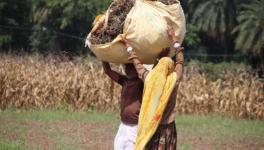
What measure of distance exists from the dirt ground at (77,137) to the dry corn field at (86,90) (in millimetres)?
2985

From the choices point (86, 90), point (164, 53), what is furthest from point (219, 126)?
point (164, 53)

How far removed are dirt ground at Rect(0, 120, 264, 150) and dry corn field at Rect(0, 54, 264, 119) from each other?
2.99 meters

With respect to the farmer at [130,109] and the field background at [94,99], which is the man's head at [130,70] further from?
the field background at [94,99]

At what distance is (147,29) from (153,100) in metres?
0.65

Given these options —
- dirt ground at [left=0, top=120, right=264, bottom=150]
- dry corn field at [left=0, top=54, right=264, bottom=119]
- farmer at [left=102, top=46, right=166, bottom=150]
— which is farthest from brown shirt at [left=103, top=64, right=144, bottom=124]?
dry corn field at [left=0, top=54, right=264, bottom=119]

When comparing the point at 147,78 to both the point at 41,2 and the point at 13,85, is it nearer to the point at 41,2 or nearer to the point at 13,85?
the point at 13,85

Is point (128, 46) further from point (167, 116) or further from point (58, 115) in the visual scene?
point (58, 115)

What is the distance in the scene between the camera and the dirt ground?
10789 millimetres

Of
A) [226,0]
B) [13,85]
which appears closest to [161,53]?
[13,85]

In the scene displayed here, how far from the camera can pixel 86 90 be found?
17562mm

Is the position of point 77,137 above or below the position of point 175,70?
below

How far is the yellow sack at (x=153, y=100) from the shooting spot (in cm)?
517

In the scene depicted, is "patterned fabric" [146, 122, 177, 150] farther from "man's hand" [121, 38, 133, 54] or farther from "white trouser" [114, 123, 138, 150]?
"man's hand" [121, 38, 133, 54]

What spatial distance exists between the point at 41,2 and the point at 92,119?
3434cm
